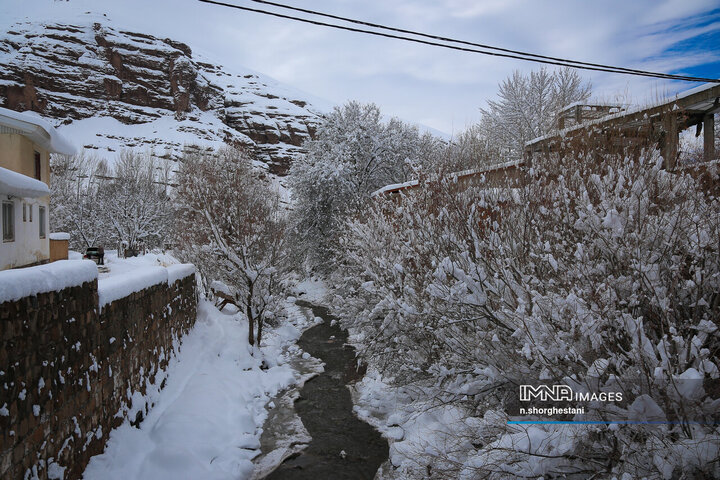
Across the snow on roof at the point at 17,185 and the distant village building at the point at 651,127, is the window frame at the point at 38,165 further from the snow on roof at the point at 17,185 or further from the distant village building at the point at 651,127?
the distant village building at the point at 651,127

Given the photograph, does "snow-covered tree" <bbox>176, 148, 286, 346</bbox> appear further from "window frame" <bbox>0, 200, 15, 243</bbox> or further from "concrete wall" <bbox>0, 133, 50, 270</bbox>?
"window frame" <bbox>0, 200, 15, 243</bbox>

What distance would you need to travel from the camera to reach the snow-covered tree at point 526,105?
23828 mm

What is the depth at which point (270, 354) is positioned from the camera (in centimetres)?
1443

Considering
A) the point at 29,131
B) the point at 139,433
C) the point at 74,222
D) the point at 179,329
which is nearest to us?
the point at 139,433

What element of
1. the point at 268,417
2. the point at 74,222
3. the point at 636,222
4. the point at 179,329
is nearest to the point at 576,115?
the point at 636,222

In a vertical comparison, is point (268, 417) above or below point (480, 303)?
below

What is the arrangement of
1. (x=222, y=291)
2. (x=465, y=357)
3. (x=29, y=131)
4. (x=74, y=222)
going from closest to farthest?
(x=465, y=357)
(x=29, y=131)
(x=222, y=291)
(x=74, y=222)

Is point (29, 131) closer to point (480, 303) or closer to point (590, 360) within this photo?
point (480, 303)

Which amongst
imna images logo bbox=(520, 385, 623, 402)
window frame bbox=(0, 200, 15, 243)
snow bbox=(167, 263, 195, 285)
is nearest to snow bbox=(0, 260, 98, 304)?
imna images logo bbox=(520, 385, 623, 402)

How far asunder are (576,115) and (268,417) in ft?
37.8

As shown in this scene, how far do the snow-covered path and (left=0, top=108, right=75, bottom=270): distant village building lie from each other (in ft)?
18.5

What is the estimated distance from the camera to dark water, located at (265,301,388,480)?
752 cm

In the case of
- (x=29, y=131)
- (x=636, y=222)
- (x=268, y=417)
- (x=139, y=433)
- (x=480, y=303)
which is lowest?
(x=268, y=417)

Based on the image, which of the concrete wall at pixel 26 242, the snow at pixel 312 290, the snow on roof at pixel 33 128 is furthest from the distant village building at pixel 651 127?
the snow at pixel 312 290
